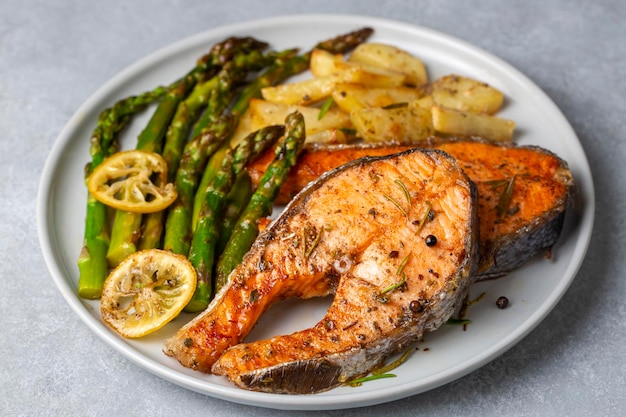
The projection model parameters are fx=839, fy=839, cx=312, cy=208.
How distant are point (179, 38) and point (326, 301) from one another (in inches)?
141

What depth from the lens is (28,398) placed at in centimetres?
532

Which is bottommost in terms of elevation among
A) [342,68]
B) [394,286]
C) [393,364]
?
[393,364]

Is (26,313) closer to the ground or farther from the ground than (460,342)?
closer to the ground

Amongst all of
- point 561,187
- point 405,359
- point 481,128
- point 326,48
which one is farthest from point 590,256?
point 326,48

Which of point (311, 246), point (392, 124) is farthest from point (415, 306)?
point (392, 124)

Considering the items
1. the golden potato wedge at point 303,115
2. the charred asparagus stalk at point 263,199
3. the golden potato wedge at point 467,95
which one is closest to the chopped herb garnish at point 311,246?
the charred asparagus stalk at point 263,199

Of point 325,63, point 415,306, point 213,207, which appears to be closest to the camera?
point 415,306

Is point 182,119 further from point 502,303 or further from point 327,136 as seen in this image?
point 502,303

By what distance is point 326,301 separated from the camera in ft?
17.9

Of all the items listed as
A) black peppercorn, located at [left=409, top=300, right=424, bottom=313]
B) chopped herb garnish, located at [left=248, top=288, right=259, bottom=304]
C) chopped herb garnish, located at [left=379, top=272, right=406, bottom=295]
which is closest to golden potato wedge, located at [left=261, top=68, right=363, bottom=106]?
chopped herb garnish, located at [left=248, top=288, right=259, bottom=304]

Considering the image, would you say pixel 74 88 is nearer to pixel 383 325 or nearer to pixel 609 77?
pixel 383 325

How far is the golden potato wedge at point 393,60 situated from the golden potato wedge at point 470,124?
2.29ft

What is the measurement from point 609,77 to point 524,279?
279 cm

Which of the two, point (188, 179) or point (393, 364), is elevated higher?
point (188, 179)
